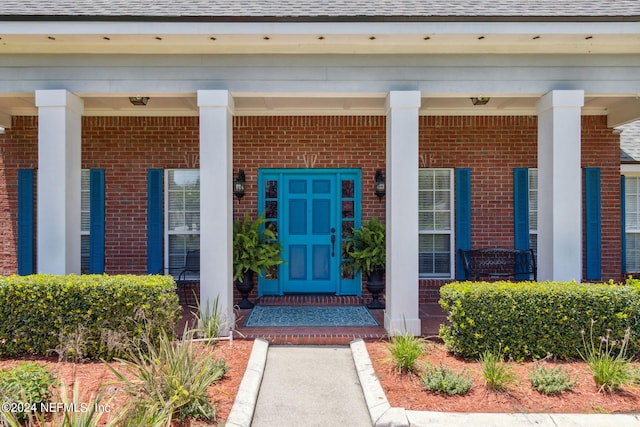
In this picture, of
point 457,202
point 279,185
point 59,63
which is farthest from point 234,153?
point 457,202

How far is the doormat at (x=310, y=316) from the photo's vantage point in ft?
20.8

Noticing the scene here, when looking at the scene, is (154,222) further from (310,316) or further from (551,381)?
(551,381)

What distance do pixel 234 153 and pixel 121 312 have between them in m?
3.84

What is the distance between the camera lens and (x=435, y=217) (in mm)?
8117

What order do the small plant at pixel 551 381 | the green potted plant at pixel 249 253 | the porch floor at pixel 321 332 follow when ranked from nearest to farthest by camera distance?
the small plant at pixel 551 381 → the porch floor at pixel 321 332 → the green potted plant at pixel 249 253

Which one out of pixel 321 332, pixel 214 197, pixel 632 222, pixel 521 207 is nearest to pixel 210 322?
pixel 321 332

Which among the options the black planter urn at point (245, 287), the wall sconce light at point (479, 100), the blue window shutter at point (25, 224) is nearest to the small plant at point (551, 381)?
the wall sconce light at point (479, 100)

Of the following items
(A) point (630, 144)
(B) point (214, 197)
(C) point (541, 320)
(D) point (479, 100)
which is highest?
(D) point (479, 100)

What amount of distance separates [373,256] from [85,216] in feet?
17.6

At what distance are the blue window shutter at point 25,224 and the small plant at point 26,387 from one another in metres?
4.84

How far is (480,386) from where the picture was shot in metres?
4.18

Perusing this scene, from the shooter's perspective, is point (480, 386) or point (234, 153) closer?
point (480, 386)

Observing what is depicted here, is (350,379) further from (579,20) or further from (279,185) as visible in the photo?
(579,20)

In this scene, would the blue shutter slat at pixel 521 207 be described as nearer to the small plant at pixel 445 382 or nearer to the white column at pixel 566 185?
the white column at pixel 566 185
